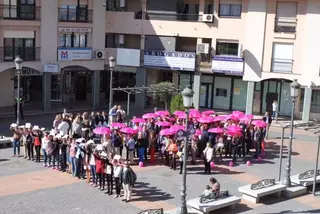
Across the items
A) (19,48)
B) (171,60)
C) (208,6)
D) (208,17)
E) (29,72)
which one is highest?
(208,6)

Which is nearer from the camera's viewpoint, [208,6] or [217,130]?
[217,130]

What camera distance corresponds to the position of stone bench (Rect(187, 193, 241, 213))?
18.9 m

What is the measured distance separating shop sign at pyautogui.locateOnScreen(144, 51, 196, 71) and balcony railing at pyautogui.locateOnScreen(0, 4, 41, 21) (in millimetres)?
9413

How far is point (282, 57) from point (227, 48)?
14.6 feet

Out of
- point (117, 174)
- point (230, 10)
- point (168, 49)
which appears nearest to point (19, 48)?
point (168, 49)

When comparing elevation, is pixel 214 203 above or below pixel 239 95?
below

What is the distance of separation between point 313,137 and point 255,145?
9043 millimetres

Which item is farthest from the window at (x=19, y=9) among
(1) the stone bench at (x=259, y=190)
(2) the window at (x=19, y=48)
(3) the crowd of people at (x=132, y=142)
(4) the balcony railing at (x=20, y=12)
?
(1) the stone bench at (x=259, y=190)

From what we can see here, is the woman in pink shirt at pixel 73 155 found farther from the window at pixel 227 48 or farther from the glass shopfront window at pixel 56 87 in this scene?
the window at pixel 227 48

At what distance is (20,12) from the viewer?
1479 inches

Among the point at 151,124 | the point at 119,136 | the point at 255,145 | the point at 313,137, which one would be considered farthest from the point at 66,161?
the point at 313,137

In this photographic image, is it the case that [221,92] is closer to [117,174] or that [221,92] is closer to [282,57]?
[282,57]

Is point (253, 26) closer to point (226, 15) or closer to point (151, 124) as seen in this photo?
point (226, 15)

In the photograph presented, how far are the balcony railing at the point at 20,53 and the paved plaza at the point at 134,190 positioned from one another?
36.6 feet
